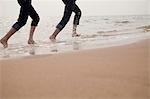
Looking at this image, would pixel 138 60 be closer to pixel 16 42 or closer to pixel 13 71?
pixel 13 71

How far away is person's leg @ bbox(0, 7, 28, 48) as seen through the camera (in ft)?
9.49

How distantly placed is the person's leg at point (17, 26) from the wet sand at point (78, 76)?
747 mm

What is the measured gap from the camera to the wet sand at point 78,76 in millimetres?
1374

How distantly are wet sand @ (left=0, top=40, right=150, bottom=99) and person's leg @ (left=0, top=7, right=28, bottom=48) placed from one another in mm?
747

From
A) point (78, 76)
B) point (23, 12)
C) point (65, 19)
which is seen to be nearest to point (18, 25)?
point (23, 12)

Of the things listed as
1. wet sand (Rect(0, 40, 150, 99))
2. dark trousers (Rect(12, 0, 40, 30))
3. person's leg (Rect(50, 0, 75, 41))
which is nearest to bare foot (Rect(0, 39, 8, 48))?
dark trousers (Rect(12, 0, 40, 30))

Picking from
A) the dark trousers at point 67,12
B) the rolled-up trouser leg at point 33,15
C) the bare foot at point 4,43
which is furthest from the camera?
the dark trousers at point 67,12

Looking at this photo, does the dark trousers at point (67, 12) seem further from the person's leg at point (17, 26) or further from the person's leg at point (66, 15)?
the person's leg at point (17, 26)

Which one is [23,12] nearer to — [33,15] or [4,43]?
[33,15]

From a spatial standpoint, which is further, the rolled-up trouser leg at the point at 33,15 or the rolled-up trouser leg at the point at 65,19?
the rolled-up trouser leg at the point at 65,19

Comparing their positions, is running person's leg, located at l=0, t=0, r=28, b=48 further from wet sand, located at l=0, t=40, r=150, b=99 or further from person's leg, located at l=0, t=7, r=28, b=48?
wet sand, located at l=0, t=40, r=150, b=99

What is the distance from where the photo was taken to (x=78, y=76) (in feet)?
5.31

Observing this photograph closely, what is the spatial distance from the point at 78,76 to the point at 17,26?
4.57 ft

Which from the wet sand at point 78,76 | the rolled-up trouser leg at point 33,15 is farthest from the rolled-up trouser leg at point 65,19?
the wet sand at point 78,76
